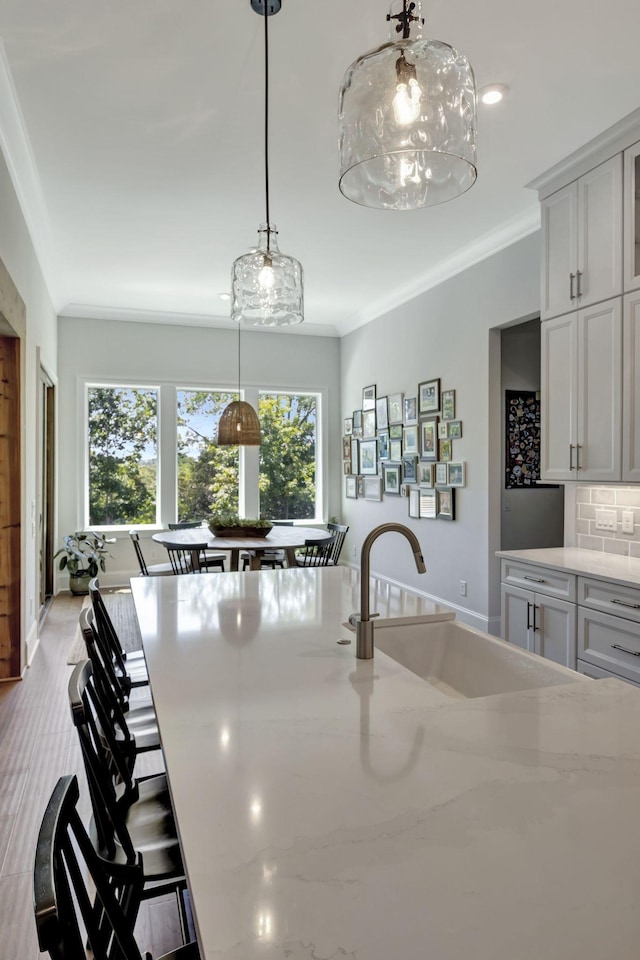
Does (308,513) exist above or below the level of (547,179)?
below

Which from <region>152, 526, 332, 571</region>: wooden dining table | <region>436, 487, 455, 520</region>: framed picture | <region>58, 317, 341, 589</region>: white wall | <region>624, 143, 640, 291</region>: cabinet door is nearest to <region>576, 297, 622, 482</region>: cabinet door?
<region>624, 143, 640, 291</region>: cabinet door

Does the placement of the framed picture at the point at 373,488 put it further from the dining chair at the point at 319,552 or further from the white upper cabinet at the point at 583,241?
the white upper cabinet at the point at 583,241

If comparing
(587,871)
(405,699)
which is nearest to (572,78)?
(405,699)

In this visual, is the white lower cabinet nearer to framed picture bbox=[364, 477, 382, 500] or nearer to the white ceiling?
the white ceiling

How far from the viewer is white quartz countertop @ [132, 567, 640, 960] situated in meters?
0.63

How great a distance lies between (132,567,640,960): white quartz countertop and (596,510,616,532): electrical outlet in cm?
238

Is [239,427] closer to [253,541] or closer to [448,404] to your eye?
[253,541]

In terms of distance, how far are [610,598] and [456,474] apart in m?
2.36

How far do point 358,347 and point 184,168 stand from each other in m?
3.78

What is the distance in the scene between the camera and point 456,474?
5.02m

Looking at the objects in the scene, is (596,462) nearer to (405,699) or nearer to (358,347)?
(405,699)

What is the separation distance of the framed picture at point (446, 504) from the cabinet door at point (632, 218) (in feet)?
7.97

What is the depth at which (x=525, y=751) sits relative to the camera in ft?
3.34

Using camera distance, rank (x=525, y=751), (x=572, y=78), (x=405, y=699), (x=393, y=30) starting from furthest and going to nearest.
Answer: (x=572, y=78) → (x=393, y=30) → (x=405, y=699) → (x=525, y=751)
